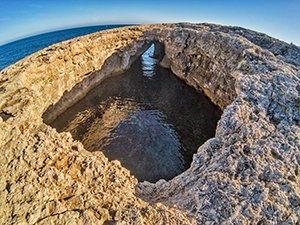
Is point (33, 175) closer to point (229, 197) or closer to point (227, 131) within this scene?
point (229, 197)

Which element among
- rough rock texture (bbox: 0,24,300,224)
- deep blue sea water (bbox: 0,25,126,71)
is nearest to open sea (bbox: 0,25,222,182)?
rough rock texture (bbox: 0,24,300,224)

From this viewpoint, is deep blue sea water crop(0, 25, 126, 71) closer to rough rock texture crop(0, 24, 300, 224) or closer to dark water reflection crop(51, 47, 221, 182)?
dark water reflection crop(51, 47, 221, 182)

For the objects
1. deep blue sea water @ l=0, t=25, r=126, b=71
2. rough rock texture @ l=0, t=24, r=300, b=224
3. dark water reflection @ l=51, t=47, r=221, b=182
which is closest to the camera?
rough rock texture @ l=0, t=24, r=300, b=224

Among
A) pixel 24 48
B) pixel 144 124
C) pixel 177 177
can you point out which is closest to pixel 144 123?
pixel 144 124

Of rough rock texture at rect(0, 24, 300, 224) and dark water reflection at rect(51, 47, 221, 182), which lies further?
dark water reflection at rect(51, 47, 221, 182)

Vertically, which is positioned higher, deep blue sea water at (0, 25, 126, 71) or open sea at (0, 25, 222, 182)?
deep blue sea water at (0, 25, 126, 71)

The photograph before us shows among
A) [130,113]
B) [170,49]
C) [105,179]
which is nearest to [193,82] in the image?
[170,49]

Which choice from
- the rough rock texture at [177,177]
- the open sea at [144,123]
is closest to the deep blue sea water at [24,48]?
the open sea at [144,123]
